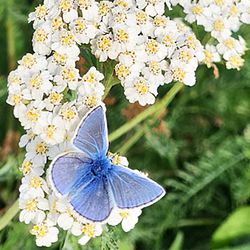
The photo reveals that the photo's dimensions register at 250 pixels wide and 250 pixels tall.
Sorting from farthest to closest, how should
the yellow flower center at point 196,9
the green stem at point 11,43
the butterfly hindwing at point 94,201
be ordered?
the green stem at point 11,43 → the yellow flower center at point 196,9 → the butterfly hindwing at point 94,201

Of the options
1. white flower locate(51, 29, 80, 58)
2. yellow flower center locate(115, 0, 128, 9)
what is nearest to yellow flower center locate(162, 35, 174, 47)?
yellow flower center locate(115, 0, 128, 9)

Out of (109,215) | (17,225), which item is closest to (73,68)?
(109,215)

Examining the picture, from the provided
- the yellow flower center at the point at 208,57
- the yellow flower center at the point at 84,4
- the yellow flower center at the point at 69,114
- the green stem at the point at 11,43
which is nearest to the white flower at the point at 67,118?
the yellow flower center at the point at 69,114

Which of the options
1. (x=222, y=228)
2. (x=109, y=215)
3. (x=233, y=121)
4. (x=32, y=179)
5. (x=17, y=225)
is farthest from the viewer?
(x=233, y=121)

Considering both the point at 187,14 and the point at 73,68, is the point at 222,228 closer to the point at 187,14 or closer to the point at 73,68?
the point at 187,14

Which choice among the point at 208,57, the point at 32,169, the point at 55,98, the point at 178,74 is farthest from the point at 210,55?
the point at 32,169

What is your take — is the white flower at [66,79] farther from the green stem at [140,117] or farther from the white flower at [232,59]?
the white flower at [232,59]

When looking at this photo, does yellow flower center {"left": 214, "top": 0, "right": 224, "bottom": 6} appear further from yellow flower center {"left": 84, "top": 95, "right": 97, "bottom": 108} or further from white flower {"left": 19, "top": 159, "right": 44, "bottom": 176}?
white flower {"left": 19, "top": 159, "right": 44, "bottom": 176}
